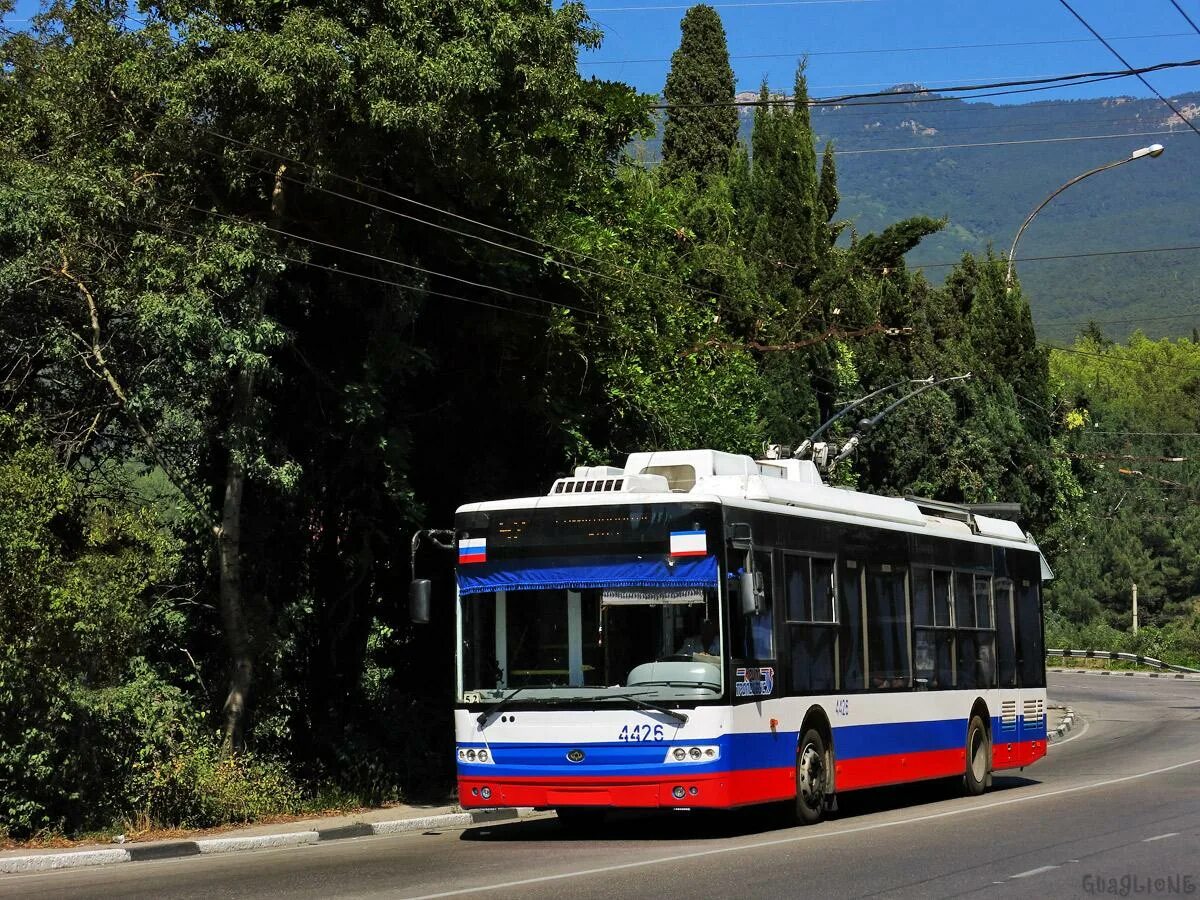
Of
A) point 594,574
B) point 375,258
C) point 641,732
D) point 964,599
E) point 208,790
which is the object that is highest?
point 375,258

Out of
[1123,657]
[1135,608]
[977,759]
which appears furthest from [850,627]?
[1135,608]

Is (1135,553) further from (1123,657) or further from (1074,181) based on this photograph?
(1074,181)

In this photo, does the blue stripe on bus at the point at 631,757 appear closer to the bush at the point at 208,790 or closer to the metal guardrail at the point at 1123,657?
the bush at the point at 208,790

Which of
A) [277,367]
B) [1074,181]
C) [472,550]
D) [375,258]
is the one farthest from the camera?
[1074,181]

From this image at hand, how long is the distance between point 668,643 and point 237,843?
4728 millimetres

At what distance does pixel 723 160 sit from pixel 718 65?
4222 millimetres

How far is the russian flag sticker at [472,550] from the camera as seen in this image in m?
16.5

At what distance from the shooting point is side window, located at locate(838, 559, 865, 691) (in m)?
18.1

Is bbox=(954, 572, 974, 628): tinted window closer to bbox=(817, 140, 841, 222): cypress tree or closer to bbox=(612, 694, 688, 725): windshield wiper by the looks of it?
bbox=(612, 694, 688, 725): windshield wiper

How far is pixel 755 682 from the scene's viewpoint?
15961 mm

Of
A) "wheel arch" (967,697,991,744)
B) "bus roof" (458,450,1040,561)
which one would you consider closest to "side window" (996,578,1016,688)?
"wheel arch" (967,697,991,744)

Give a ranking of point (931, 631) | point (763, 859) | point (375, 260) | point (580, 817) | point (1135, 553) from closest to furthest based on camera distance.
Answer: point (763, 859), point (580, 817), point (931, 631), point (375, 260), point (1135, 553)

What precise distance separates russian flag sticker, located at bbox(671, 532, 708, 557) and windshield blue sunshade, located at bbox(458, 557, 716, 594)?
6cm

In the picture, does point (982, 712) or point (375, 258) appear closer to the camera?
point (375, 258)
